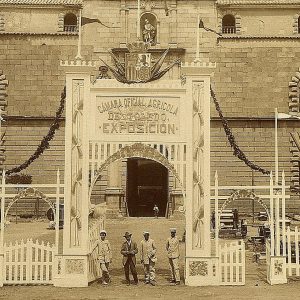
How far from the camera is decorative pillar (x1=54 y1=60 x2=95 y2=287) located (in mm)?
14062

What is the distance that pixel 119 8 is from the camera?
3572cm

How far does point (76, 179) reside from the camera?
14.4m

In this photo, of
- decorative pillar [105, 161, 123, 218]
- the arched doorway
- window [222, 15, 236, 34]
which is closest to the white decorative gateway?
the arched doorway

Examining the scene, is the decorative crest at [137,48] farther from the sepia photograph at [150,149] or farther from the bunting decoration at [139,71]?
the bunting decoration at [139,71]

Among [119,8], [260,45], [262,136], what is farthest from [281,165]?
[119,8]

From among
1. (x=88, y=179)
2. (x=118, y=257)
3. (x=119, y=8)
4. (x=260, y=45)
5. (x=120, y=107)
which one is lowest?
(x=118, y=257)

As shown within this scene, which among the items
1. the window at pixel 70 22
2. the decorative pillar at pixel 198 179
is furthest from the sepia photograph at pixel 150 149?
the window at pixel 70 22

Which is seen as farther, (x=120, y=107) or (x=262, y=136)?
(x=262, y=136)

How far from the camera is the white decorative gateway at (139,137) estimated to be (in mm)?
14156

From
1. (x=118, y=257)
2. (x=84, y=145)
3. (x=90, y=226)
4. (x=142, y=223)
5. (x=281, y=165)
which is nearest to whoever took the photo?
(x=84, y=145)

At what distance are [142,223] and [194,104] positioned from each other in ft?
52.6

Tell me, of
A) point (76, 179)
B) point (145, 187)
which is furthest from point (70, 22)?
point (76, 179)

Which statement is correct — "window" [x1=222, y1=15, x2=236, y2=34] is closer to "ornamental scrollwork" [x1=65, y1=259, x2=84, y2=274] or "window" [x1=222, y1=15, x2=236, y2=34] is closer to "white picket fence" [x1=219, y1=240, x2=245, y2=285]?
"white picket fence" [x1=219, y1=240, x2=245, y2=285]

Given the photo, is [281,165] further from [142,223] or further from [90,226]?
[90,226]
